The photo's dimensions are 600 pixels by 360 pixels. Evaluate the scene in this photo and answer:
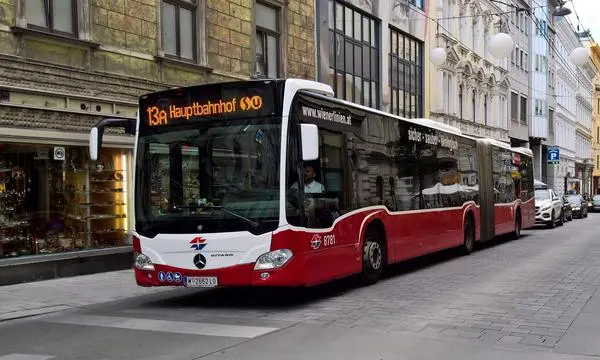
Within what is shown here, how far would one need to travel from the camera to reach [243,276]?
28.7 ft

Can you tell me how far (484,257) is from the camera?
1574 centimetres

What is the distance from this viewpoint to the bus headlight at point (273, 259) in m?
8.66

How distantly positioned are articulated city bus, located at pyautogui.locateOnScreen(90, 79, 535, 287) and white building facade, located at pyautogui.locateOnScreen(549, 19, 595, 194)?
5067 cm

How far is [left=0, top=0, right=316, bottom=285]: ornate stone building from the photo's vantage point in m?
11.9

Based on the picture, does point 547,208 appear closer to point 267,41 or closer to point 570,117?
point 267,41

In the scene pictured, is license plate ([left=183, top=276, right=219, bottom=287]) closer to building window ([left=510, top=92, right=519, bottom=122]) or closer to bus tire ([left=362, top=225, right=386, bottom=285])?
bus tire ([left=362, top=225, right=386, bottom=285])

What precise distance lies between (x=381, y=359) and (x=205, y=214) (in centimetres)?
361

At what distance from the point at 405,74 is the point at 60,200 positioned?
19510 millimetres

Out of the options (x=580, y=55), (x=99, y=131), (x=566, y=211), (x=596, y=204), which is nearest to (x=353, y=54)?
(x=580, y=55)

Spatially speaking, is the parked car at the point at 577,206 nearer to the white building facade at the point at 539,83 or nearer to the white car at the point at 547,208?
the white car at the point at 547,208

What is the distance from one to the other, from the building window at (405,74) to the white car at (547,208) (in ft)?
21.6

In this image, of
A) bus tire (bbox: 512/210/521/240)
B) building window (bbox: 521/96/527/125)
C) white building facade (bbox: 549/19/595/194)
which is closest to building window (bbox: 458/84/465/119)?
building window (bbox: 521/96/527/125)

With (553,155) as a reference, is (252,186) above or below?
below

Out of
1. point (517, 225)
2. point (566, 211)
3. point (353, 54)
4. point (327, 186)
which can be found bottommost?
point (566, 211)
